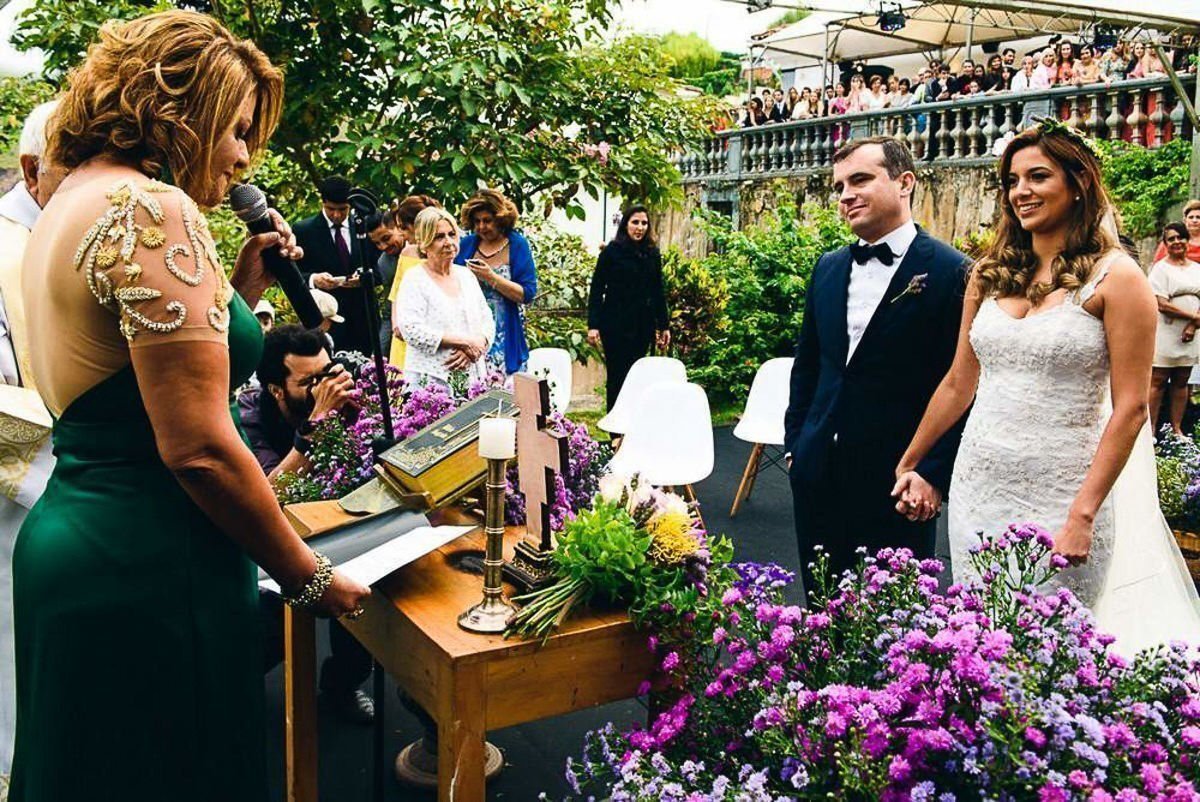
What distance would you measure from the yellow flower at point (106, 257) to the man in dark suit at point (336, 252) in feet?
15.8

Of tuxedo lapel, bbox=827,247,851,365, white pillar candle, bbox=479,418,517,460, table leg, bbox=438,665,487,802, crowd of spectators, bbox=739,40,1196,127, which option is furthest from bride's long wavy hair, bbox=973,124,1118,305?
crowd of spectators, bbox=739,40,1196,127

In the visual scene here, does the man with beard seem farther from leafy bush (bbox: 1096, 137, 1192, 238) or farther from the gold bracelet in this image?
leafy bush (bbox: 1096, 137, 1192, 238)

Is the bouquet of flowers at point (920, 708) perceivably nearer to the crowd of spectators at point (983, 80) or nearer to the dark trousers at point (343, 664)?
the dark trousers at point (343, 664)

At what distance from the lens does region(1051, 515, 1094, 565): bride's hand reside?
2.79 metres

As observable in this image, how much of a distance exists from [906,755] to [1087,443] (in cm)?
171

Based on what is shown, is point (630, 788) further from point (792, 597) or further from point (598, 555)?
point (792, 597)

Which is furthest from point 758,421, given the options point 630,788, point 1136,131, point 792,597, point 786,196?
point 786,196

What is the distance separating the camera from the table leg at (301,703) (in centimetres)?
289

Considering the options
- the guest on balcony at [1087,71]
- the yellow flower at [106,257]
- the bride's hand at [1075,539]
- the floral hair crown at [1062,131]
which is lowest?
the bride's hand at [1075,539]

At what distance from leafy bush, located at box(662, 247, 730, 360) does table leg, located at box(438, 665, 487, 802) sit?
27.0 ft

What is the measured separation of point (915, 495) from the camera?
10.6 ft

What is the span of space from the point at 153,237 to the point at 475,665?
96 centimetres

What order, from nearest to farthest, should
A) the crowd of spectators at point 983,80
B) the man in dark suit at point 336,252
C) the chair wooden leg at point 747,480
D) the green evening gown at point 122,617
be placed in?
the green evening gown at point 122,617 < the man in dark suit at point 336,252 < the chair wooden leg at point 747,480 < the crowd of spectators at point 983,80

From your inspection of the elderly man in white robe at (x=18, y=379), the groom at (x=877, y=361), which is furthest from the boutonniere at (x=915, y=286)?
the elderly man in white robe at (x=18, y=379)
